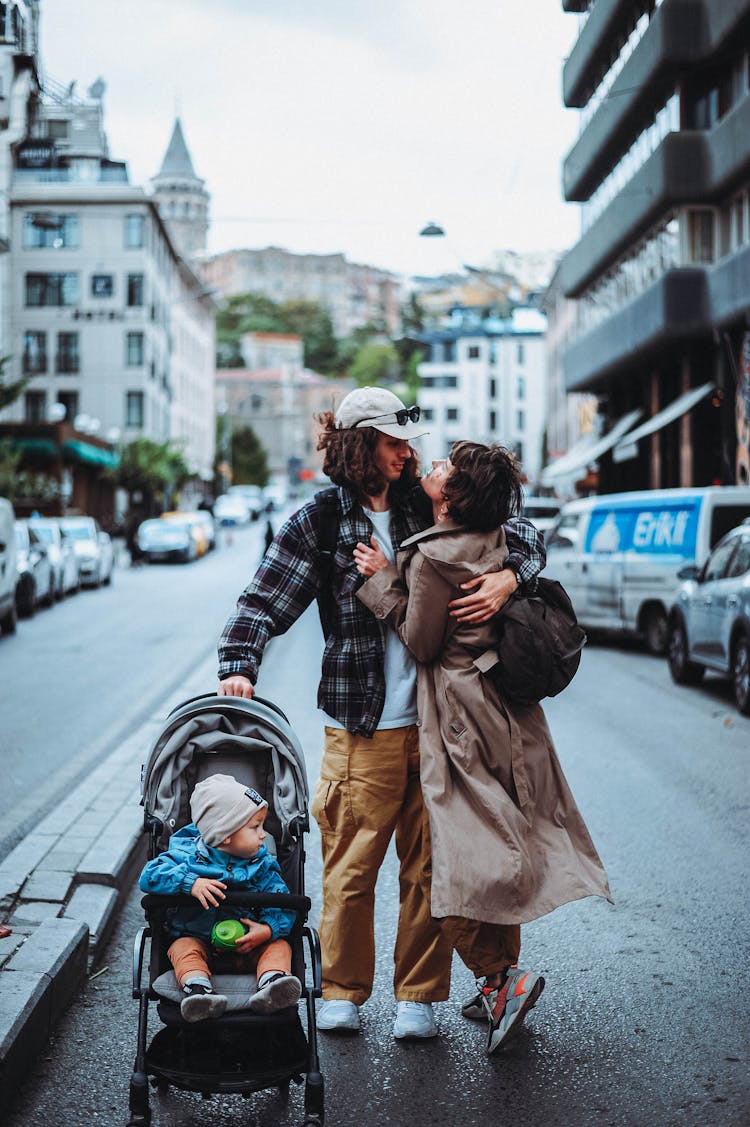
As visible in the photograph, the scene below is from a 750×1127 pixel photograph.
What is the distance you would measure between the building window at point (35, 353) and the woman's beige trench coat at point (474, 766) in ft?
206

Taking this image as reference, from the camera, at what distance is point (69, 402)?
6981 centimetres

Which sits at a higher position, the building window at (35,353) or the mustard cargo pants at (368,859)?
the building window at (35,353)

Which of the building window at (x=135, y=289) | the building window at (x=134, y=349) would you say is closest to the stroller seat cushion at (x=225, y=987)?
the building window at (x=135, y=289)

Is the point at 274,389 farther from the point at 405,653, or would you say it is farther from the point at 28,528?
the point at 405,653

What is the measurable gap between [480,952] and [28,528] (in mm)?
23133

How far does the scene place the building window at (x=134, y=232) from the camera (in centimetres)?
6079

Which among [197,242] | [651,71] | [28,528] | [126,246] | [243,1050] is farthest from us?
[197,242]

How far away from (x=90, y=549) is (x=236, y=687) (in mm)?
30638

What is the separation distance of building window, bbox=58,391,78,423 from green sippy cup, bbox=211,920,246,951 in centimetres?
6723

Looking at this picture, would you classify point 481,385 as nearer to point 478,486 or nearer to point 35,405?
point 35,405

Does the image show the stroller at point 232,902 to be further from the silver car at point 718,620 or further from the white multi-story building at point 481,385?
the white multi-story building at point 481,385

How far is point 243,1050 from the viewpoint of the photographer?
386cm

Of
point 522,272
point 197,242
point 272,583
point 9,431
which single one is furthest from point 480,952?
point 197,242

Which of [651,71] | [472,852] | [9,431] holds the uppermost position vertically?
[651,71]
